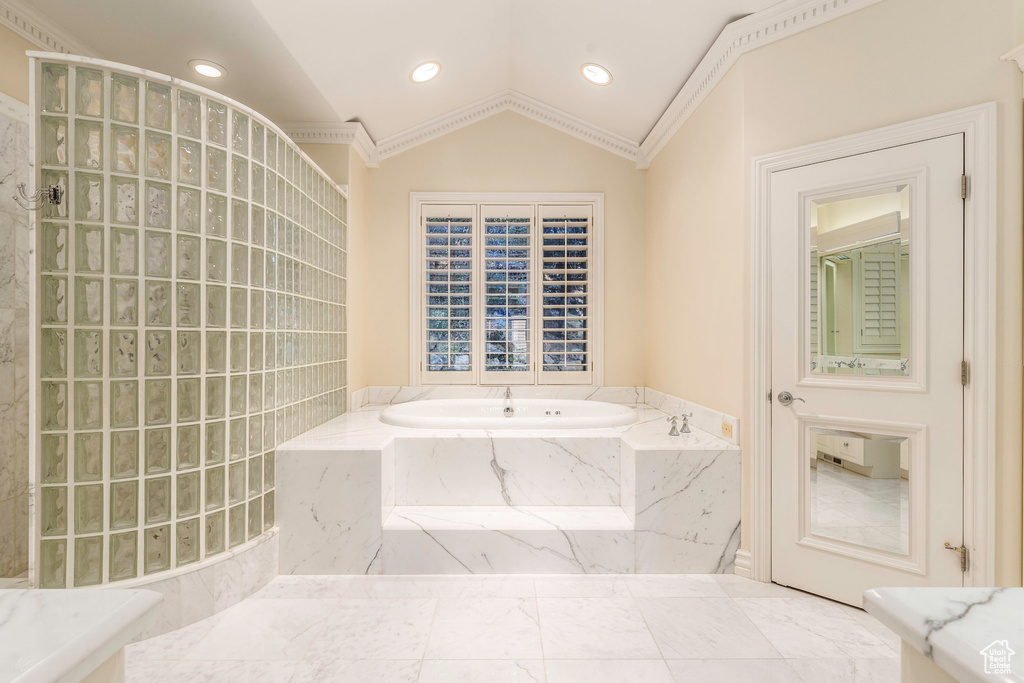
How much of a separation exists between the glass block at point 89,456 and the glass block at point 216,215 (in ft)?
2.72

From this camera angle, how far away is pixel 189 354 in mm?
1860

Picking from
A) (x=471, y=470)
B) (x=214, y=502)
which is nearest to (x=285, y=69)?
(x=214, y=502)

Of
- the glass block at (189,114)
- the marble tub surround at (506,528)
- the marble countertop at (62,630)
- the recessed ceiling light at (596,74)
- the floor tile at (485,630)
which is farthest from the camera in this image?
the recessed ceiling light at (596,74)

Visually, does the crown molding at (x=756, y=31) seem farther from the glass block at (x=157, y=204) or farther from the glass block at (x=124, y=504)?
the glass block at (x=124, y=504)

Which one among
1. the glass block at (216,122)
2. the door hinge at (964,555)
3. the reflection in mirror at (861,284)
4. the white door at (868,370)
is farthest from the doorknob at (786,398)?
the glass block at (216,122)

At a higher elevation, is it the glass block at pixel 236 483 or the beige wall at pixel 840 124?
the beige wall at pixel 840 124

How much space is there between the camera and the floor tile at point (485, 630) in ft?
5.56

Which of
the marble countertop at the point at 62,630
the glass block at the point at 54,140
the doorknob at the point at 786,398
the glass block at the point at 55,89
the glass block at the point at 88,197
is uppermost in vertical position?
the glass block at the point at 55,89

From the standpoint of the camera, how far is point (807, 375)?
208 cm

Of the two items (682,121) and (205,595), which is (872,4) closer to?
(682,121)

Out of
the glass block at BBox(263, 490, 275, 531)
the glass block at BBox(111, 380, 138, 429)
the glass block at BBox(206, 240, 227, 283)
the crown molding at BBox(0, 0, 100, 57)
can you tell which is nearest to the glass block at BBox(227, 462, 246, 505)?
the glass block at BBox(263, 490, 275, 531)

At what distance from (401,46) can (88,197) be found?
64.4 inches

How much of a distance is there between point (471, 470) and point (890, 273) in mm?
1986

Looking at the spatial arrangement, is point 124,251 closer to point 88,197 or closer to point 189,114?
point 88,197
